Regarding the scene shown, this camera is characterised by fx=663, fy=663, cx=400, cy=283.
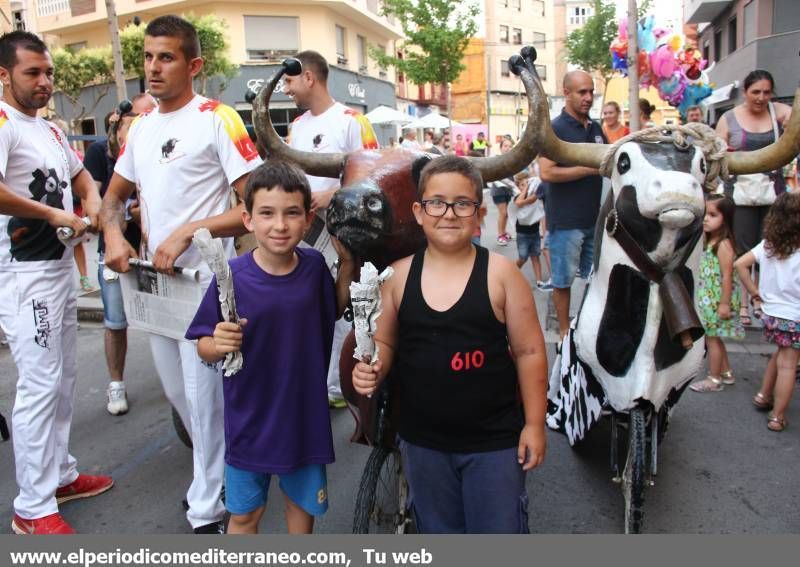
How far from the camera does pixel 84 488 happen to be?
3443 mm

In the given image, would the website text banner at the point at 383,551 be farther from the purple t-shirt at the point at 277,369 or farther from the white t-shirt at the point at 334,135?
the white t-shirt at the point at 334,135

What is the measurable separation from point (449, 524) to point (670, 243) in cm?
130

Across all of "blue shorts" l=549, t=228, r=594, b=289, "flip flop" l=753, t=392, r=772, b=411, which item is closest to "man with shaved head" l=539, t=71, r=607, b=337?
"blue shorts" l=549, t=228, r=594, b=289

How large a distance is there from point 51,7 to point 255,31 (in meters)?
8.59

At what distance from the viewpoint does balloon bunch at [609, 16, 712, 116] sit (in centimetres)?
786

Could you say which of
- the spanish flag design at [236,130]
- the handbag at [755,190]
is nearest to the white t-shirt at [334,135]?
the spanish flag design at [236,130]

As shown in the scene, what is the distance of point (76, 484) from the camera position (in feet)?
11.2

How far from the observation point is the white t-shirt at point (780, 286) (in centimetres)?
387

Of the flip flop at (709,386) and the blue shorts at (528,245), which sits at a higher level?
the blue shorts at (528,245)

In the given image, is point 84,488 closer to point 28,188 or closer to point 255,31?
point 28,188

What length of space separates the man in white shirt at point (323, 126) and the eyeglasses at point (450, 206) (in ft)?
6.11

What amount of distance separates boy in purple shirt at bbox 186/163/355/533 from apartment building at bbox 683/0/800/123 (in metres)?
14.9

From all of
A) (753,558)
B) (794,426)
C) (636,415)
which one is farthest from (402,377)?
(794,426)

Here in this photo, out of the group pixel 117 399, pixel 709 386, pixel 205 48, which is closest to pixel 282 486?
pixel 117 399
